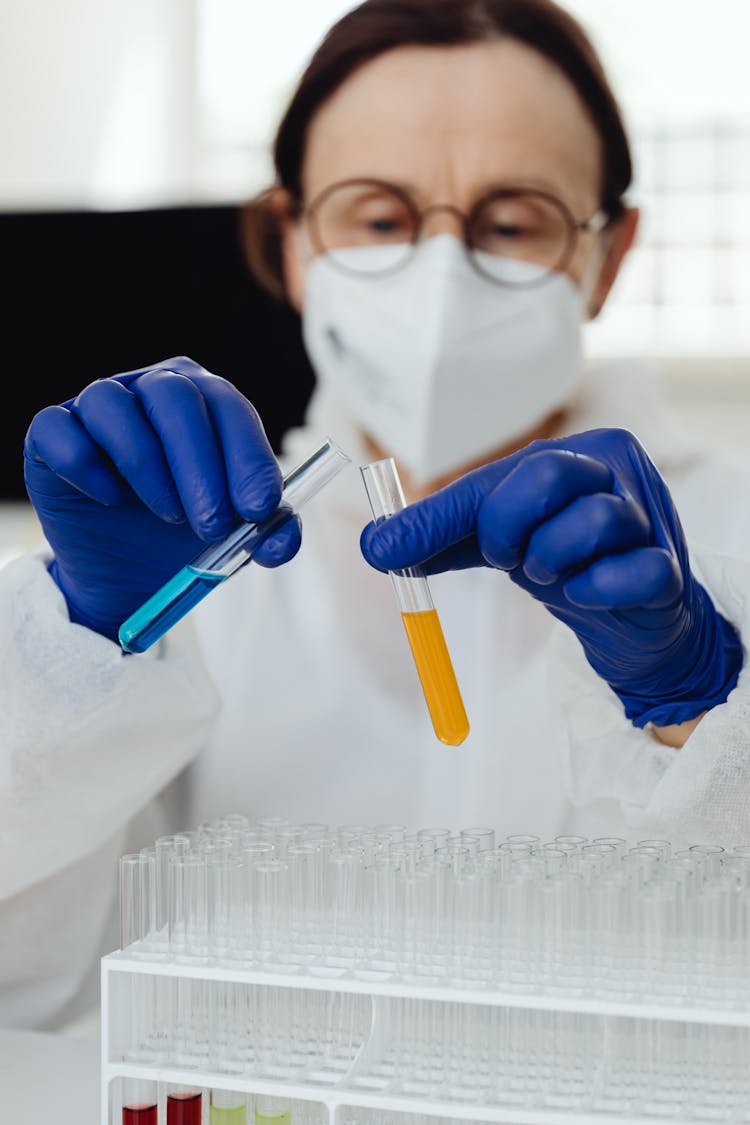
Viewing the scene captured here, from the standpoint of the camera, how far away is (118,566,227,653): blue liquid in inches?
36.4

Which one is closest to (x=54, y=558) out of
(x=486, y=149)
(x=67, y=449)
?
(x=67, y=449)

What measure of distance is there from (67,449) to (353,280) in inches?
29.4

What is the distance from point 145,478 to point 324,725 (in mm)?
752

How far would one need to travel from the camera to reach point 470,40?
1.58 meters

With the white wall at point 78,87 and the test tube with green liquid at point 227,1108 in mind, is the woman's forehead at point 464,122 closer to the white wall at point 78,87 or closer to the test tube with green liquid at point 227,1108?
the test tube with green liquid at point 227,1108

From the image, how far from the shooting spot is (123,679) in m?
1.14

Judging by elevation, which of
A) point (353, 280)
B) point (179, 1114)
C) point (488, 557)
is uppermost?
point (353, 280)

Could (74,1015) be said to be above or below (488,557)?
below

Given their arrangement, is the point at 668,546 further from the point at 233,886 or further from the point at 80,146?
the point at 80,146

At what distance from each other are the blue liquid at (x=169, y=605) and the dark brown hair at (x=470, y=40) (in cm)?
99

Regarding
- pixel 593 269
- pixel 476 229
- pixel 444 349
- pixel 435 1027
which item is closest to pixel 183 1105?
pixel 435 1027

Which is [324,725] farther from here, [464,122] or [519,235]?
[464,122]

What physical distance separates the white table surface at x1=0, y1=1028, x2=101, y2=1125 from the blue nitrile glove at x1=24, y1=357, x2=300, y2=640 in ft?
1.35

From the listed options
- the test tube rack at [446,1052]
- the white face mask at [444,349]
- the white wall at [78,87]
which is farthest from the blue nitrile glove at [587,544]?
the white wall at [78,87]
